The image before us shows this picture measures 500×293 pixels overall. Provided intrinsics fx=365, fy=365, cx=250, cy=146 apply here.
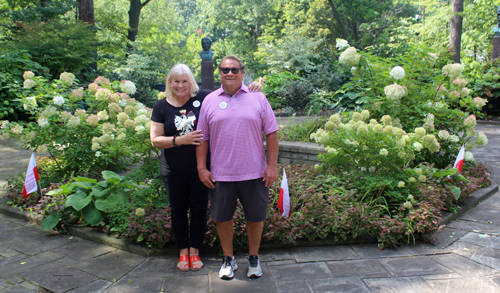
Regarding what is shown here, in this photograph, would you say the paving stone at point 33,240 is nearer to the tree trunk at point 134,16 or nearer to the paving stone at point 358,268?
the paving stone at point 358,268

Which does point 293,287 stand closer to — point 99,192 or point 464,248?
point 464,248

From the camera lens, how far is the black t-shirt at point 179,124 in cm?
287

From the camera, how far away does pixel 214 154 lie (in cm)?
272

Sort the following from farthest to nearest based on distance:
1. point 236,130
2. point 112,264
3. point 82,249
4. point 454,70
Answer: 1. point 454,70
2. point 82,249
3. point 112,264
4. point 236,130

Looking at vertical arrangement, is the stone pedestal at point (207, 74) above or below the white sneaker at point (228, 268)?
above

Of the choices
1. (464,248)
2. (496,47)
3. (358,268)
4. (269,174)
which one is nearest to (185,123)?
(269,174)

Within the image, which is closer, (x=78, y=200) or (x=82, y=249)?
(x=82, y=249)

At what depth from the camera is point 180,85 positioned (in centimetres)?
286

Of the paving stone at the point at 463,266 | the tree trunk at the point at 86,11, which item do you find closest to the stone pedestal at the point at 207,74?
the tree trunk at the point at 86,11

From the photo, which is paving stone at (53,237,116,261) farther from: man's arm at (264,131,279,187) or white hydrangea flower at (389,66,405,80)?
white hydrangea flower at (389,66,405,80)

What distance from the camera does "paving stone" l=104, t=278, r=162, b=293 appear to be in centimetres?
269

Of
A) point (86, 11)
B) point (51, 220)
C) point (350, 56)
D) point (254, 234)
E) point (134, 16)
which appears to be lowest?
point (51, 220)

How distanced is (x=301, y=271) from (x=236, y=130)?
4.20 ft

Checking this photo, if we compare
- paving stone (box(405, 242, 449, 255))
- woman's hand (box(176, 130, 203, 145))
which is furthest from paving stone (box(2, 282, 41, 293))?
paving stone (box(405, 242, 449, 255))
